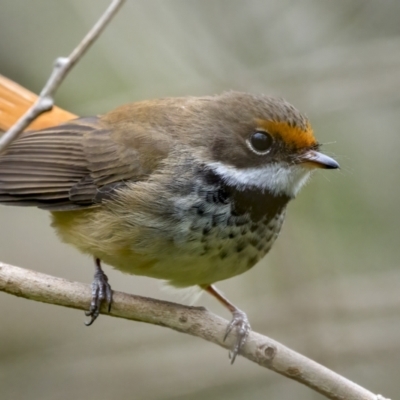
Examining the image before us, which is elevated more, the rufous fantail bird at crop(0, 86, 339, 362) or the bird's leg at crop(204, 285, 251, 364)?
the rufous fantail bird at crop(0, 86, 339, 362)

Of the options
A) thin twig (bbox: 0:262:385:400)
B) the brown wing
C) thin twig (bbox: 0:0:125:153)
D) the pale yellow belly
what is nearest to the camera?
thin twig (bbox: 0:0:125:153)

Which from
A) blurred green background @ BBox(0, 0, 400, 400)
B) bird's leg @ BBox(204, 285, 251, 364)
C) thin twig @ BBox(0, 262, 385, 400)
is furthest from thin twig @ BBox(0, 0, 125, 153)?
blurred green background @ BBox(0, 0, 400, 400)

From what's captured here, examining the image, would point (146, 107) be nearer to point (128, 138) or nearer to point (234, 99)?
point (128, 138)

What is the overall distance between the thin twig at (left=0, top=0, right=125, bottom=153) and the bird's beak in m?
Answer: 1.60

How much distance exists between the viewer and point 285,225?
20.1ft

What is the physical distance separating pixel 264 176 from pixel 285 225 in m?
1.94

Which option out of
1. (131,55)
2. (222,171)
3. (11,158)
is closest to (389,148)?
(131,55)

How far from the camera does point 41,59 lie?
7.04 meters

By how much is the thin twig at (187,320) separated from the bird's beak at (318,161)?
3.36ft

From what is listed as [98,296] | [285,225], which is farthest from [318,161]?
[285,225]

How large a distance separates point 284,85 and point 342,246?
1.73 metres

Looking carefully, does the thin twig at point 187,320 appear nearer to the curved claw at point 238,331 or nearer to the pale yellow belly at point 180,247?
the curved claw at point 238,331

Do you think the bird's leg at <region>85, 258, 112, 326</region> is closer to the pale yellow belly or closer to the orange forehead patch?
the pale yellow belly

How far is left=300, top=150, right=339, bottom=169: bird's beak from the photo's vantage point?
421 centimetres
